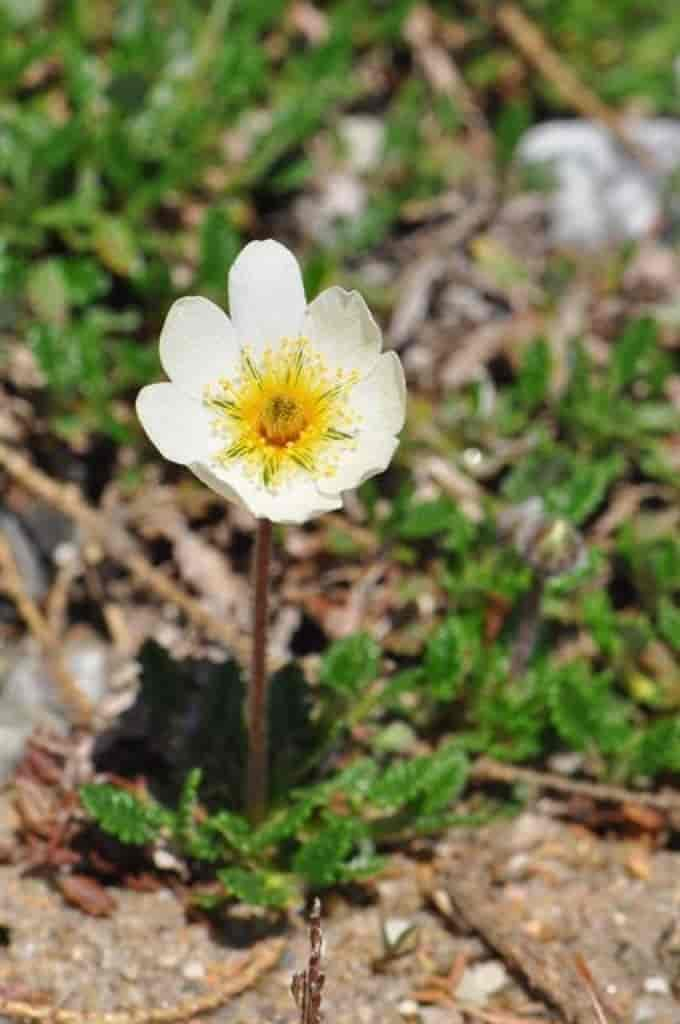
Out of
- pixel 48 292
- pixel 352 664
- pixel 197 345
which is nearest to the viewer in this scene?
pixel 197 345

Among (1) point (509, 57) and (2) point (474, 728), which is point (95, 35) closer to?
(1) point (509, 57)

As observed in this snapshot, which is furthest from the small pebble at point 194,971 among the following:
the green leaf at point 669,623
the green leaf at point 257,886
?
the green leaf at point 669,623

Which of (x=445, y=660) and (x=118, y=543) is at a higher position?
(x=118, y=543)

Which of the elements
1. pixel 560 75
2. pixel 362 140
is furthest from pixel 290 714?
pixel 560 75

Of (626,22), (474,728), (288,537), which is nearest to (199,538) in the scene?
(288,537)

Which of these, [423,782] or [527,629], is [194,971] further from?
[527,629]

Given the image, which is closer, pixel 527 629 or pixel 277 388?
pixel 277 388
